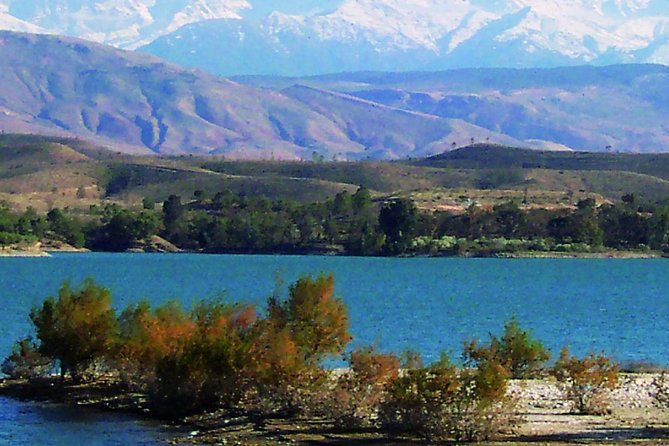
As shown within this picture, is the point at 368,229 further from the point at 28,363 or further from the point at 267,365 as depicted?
the point at 267,365

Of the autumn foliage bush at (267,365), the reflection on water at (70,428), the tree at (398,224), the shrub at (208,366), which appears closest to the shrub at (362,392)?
the autumn foliage bush at (267,365)

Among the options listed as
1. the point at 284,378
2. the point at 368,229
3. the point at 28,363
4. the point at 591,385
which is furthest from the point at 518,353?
the point at 368,229

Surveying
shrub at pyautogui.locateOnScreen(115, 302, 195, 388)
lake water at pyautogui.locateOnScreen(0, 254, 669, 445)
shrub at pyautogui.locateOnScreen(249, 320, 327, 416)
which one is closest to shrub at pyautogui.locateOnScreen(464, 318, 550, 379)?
lake water at pyautogui.locateOnScreen(0, 254, 669, 445)

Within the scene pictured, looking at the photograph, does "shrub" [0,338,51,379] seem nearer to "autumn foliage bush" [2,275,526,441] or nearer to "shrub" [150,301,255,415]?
"autumn foliage bush" [2,275,526,441]

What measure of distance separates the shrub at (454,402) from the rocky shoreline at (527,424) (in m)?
0.45

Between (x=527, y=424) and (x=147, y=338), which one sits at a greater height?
(x=147, y=338)

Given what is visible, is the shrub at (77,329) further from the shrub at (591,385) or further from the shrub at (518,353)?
the shrub at (591,385)

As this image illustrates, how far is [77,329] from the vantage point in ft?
137

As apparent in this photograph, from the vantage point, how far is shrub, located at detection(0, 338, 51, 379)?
43.4 metres

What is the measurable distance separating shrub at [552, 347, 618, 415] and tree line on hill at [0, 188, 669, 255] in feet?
407

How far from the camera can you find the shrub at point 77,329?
137 ft

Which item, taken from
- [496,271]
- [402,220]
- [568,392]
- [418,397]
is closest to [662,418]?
[568,392]

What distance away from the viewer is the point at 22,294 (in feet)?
311

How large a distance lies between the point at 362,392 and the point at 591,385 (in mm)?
6015
